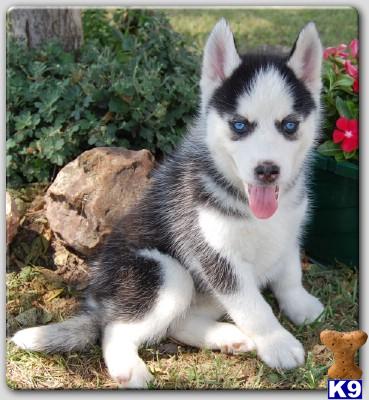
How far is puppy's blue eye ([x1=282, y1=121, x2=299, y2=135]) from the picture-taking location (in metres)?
3.10

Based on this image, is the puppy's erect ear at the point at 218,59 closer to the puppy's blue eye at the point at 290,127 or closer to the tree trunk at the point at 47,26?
the puppy's blue eye at the point at 290,127

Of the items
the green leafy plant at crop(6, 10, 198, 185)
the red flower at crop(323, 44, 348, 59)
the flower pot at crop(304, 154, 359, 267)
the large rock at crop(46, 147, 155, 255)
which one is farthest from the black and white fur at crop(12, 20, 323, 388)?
the red flower at crop(323, 44, 348, 59)

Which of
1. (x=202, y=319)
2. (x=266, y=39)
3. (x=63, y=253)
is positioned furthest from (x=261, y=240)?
(x=266, y=39)

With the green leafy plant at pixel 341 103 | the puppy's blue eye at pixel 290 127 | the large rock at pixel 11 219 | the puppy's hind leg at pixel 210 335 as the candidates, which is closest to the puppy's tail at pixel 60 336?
the puppy's hind leg at pixel 210 335

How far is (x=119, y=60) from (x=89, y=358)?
2288mm

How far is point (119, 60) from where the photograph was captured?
4887 mm

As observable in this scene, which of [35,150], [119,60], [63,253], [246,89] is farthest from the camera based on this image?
[119,60]

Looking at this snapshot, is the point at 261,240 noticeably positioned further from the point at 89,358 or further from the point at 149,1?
the point at 149,1

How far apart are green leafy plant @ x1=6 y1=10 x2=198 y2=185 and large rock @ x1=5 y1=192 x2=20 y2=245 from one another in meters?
0.44

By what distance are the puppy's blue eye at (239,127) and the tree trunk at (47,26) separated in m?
2.29

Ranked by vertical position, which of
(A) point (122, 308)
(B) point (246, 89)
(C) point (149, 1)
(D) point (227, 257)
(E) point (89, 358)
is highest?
(C) point (149, 1)

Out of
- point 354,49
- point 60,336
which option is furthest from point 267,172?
point 354,49

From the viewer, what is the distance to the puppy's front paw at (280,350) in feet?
11.0

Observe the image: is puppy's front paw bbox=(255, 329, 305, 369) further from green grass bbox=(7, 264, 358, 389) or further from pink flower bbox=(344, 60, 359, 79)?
pink flower bbox=(344, 60, 359, 79)
